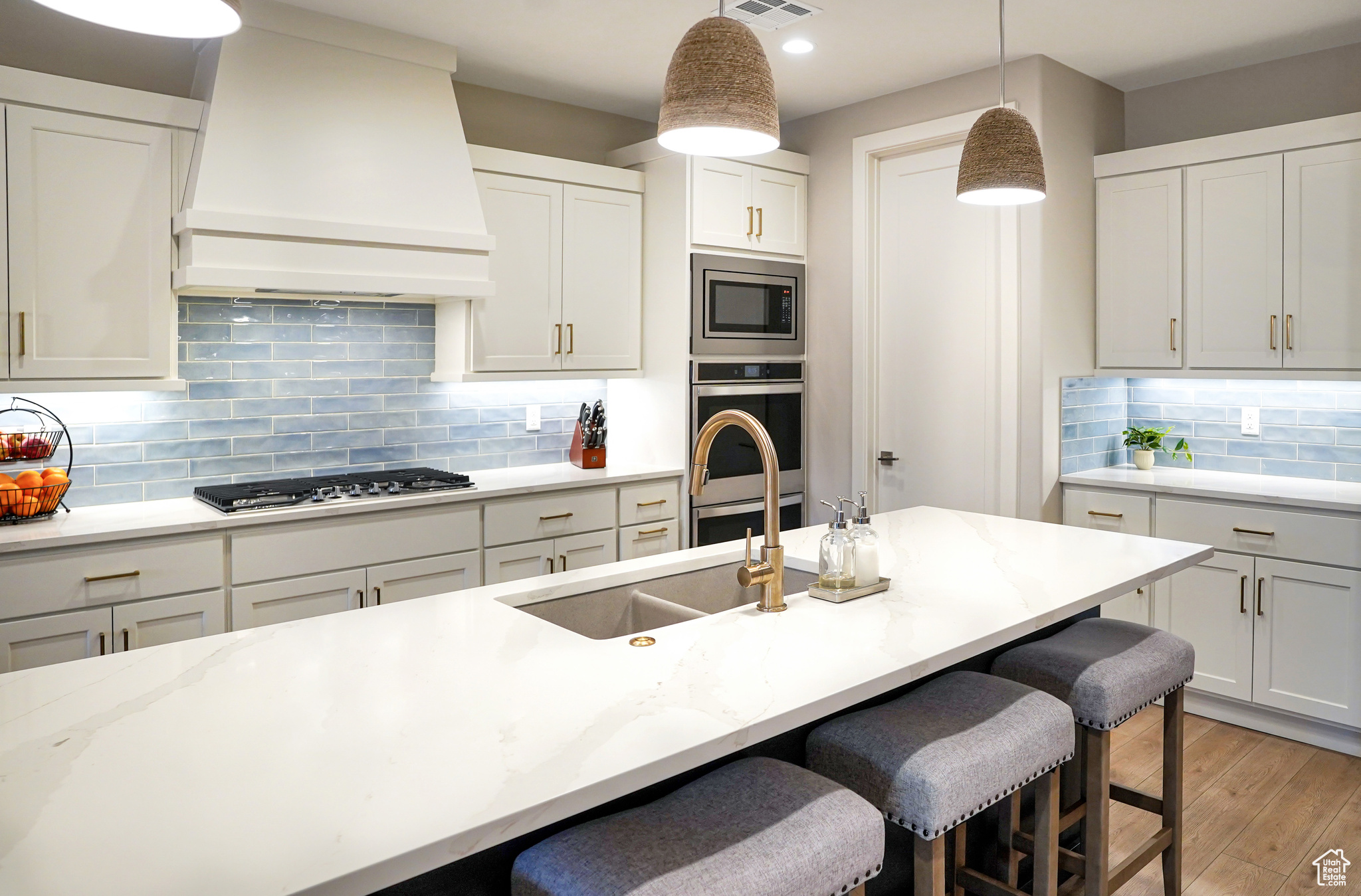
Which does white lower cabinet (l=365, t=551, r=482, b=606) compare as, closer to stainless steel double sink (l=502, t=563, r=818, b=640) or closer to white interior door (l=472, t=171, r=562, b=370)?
white interior door (l=472, t=171, r=562, b=370)

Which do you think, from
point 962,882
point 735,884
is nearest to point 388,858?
point 735,884

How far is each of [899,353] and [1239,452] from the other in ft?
4.99

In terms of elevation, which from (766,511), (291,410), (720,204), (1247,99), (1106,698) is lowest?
(1106,698)

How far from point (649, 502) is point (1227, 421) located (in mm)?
2579

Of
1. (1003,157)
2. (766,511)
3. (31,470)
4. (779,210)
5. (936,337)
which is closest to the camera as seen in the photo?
(766,511)

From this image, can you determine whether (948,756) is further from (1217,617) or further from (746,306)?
(746,306)

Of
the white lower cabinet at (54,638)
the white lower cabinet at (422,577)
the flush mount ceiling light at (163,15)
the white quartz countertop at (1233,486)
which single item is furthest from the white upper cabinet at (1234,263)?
the white lower cabinet at (54,638)

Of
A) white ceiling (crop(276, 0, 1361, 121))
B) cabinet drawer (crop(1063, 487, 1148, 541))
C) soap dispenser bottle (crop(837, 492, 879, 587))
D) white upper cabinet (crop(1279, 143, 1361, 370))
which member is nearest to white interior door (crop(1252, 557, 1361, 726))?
cabinet drawer (crop(1063, 487, 1148, 541))

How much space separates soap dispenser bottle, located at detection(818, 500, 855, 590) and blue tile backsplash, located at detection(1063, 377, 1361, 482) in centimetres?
236

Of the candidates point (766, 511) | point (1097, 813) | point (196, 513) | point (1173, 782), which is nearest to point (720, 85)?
point (766, 511)

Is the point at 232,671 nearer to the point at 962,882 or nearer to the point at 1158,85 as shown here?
the point at 962,882

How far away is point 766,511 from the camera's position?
6.26 ft

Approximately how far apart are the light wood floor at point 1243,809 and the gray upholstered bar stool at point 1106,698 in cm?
23

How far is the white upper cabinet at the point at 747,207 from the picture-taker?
4.11m
